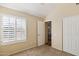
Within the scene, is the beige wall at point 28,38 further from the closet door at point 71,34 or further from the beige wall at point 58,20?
the closet door at point 71,34

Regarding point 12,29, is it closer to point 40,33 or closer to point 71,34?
point 40,33

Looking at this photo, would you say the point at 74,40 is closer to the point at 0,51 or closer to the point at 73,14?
the point at 73,14

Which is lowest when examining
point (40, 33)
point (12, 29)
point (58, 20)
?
point (40, 33)

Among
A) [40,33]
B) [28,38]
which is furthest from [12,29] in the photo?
[40,33]

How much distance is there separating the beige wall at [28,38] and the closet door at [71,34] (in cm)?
176

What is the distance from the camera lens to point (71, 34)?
3.70 meters

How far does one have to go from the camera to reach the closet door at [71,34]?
346 centimetres

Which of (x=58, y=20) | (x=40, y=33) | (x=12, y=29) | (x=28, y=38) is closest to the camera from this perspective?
(x=12, y=29)

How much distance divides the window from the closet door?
1.99m

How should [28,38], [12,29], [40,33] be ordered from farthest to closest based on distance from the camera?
[40,33]
[28,38]
[12,29]

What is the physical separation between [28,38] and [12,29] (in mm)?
1195

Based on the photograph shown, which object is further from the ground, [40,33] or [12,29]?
[12,29]

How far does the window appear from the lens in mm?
3273

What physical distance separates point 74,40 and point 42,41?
2.51m
